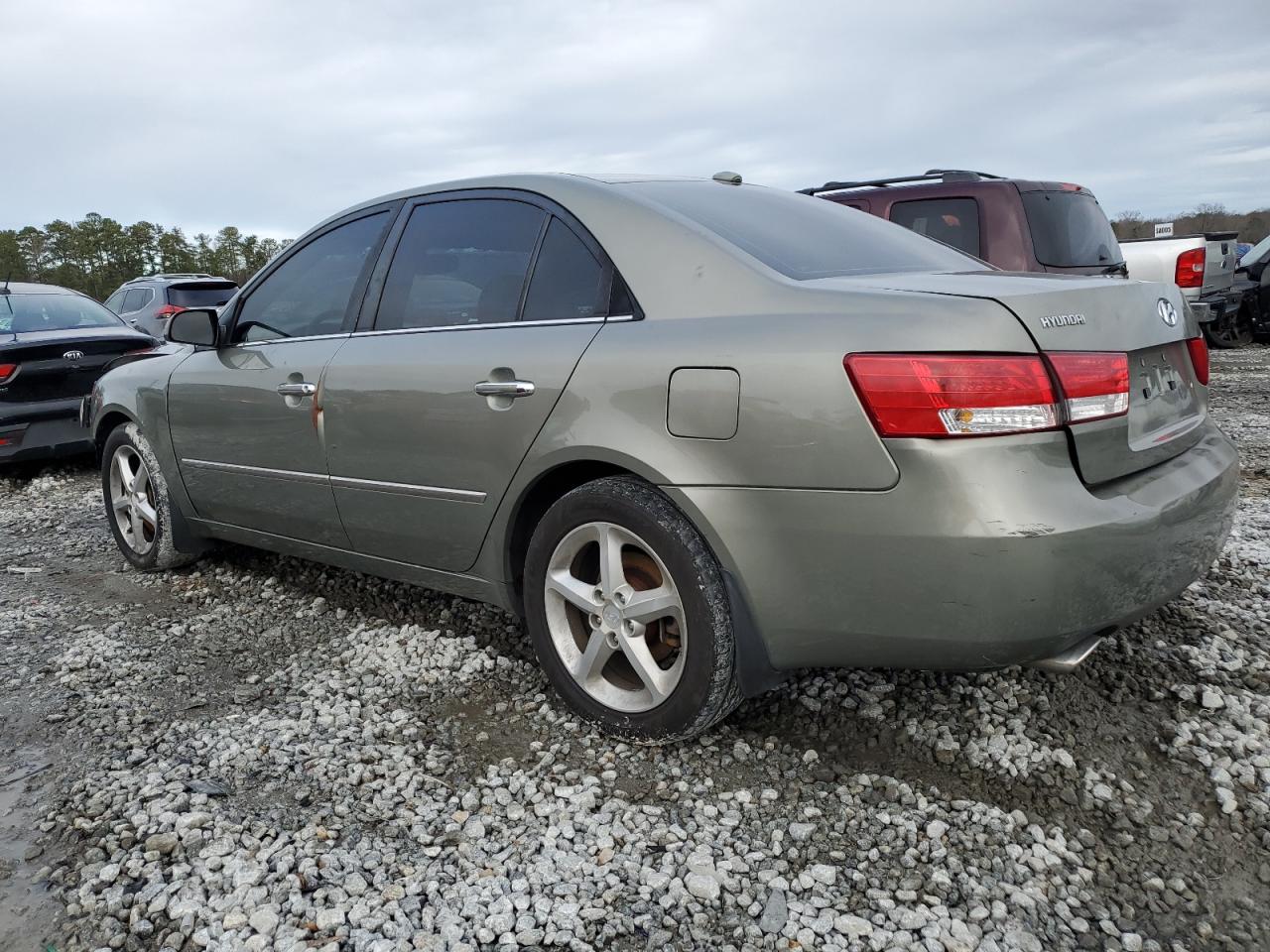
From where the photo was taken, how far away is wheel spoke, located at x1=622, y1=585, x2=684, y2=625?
2.54m

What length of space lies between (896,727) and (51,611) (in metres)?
3.58

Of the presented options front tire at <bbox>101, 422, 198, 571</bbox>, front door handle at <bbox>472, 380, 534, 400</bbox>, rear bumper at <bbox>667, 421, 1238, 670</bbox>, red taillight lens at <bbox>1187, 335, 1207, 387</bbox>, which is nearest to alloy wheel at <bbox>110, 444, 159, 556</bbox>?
front tire at <bbox>101, 422, 198, 571</bbox>

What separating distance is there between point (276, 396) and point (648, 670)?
6.32 ft

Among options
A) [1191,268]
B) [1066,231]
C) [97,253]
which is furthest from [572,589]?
[97,253]

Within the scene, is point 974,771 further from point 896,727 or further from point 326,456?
point 326,456

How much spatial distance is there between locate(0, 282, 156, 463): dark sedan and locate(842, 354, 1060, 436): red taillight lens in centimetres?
681

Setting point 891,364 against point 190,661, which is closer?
point 891,364

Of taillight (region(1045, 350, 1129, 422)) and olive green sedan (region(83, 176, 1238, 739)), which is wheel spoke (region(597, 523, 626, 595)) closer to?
olive green sedan (region(83, 176, 1238, 739))

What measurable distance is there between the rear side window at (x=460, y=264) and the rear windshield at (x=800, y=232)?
0.43 metres

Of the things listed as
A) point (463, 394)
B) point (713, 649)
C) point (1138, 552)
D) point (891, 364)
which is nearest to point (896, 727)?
point (713, 649)

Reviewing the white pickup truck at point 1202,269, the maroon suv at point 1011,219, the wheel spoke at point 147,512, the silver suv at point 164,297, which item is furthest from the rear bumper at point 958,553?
the silver suv at point 164,297

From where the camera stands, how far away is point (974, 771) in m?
2.53

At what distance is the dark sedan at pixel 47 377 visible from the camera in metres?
6.88

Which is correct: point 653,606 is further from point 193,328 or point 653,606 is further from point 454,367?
point 193,328
